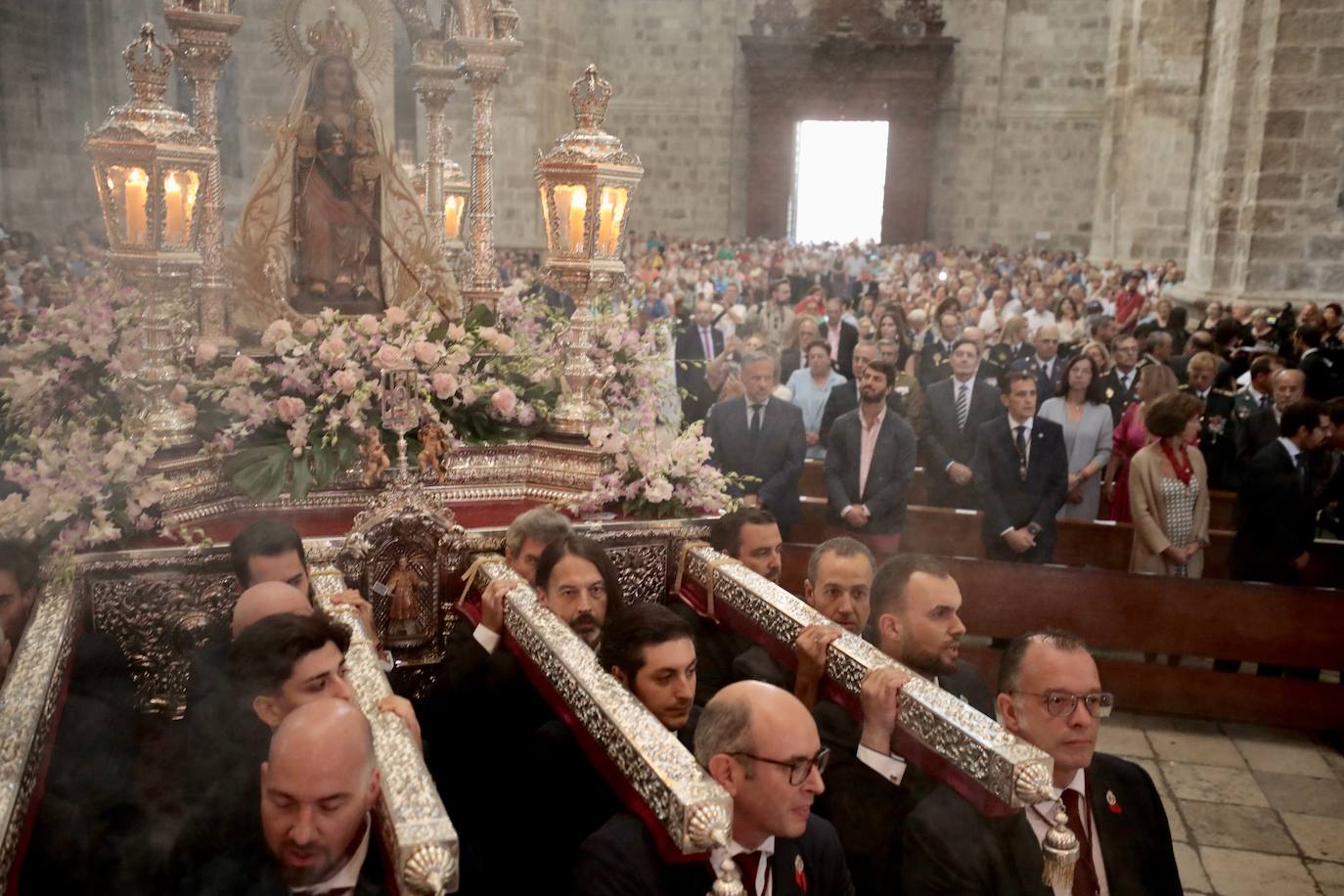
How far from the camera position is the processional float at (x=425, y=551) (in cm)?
280

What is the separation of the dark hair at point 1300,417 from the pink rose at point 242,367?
17.9 feet

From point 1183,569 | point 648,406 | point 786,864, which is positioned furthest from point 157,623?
point 1183,569

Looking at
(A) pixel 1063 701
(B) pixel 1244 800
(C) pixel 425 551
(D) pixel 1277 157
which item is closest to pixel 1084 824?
(A) pixel 1063 701

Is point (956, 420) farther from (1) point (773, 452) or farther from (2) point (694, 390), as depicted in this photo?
(2) point (694, 390)

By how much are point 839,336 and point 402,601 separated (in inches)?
285

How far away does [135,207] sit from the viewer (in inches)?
202

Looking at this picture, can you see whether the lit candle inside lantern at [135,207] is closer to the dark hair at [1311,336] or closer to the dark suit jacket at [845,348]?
the dark suit jacket at [845,348]

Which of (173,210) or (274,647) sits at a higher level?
(173,210)

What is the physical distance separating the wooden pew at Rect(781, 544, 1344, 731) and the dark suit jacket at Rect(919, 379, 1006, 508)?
4.50 feet

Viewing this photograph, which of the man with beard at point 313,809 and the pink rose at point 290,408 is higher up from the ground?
the pink rose at point 290,408

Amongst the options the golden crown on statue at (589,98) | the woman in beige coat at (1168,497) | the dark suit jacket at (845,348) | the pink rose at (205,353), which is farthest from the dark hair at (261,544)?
the dark suit jacket at (845,348)

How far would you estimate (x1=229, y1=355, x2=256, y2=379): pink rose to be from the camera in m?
5.48

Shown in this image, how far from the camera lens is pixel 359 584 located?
4.61m

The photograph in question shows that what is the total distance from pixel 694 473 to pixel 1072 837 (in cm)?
292
